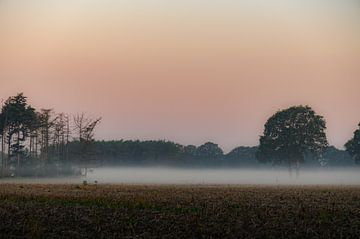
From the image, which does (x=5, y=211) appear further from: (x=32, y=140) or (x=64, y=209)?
(x=32, y=140)

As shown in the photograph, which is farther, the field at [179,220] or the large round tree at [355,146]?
the large round tree at [355,146]

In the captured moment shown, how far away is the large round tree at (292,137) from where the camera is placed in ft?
331

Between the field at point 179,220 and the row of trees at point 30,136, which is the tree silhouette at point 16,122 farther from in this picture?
the field at point 179,220

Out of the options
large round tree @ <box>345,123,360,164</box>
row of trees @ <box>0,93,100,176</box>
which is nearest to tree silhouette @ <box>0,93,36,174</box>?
row of trees @ <box>0,93,100,176</box>

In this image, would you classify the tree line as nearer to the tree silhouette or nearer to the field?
the tree silhouette

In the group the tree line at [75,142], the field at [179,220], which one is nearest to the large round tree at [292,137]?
the tree line at [75,142]

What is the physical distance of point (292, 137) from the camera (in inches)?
3986

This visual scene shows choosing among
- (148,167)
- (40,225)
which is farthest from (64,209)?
(148,167)

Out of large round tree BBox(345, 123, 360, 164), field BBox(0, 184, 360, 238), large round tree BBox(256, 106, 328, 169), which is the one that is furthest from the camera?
large round tree BBox(345, 123, 360, 164)

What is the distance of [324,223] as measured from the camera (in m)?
18.3

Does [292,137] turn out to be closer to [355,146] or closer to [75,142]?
[355,146]

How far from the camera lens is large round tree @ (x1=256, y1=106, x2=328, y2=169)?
10100cm

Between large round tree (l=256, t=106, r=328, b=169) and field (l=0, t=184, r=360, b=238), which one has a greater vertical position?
large round tree (l=256, t=106, r=328, b=169)

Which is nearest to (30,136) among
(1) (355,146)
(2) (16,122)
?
(2) (16,122)
